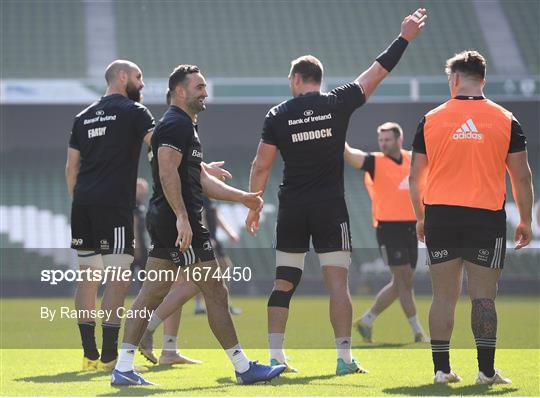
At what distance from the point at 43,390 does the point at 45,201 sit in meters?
22.6

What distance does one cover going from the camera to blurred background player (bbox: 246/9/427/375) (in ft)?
25.6

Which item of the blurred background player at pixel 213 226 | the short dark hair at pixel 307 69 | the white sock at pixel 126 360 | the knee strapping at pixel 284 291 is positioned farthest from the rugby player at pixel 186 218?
the blurred background player at pixel 213 226

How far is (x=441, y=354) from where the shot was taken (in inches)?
275

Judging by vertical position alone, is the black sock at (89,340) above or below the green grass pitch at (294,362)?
above

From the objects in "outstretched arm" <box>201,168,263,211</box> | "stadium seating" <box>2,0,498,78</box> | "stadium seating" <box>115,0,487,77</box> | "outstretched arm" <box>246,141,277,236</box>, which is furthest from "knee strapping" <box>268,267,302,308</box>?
"stadium seating" <box>115,0,487,77</box>

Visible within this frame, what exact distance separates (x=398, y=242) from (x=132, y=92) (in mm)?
4067

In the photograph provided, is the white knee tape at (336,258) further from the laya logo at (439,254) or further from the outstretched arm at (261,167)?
the laya logo at (439,254)

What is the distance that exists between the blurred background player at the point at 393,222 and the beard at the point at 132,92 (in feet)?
11.0

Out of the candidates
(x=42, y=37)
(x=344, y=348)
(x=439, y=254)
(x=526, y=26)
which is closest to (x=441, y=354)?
(x=439, y=254)

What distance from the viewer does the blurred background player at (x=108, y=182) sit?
804 cm

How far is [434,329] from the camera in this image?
6.98 metres

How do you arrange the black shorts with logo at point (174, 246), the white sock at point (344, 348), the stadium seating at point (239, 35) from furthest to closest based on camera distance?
1. the stadium seating at point (239, 35)
2. the white sock at point (344, 348)
3. the black shorts with logo at point (174, 246)

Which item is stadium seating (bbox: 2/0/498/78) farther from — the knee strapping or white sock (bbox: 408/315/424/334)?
the knee strapping

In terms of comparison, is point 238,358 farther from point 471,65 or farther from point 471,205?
point 471,65
